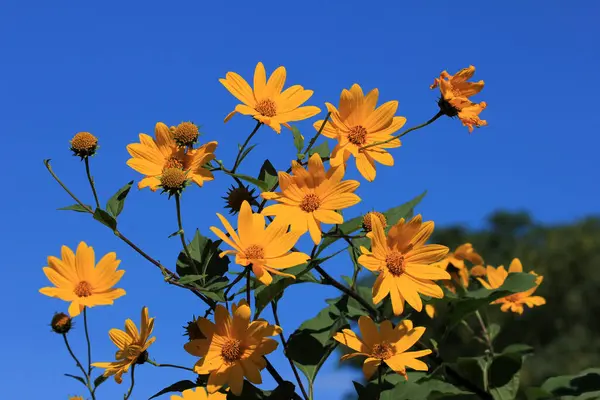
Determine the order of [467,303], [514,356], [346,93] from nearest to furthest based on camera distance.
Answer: [346,93] < [467,303] < [514,356]

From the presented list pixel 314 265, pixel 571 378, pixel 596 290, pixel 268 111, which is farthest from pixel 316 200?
pixel 596 290

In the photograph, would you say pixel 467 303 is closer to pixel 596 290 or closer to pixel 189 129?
pixel 189 129

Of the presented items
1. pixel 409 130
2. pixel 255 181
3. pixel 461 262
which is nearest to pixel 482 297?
pixel 461 262

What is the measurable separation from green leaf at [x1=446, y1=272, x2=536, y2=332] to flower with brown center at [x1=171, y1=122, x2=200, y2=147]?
1.16 metres

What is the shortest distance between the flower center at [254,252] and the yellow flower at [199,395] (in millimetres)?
392

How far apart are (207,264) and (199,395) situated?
35 cm

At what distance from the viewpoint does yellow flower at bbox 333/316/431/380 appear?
209cm

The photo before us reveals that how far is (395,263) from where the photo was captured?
6.70ft

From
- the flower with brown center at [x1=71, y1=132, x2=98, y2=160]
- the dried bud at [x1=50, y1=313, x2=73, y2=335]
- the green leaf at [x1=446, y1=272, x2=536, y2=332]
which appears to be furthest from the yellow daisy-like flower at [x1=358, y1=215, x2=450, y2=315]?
the dried bud at [x1=50, y1=313, x2=73, y2=335]

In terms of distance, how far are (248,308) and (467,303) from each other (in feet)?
3.48

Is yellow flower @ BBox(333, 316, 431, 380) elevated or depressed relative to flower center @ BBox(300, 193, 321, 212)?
depressed

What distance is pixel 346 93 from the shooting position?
6.90 feet

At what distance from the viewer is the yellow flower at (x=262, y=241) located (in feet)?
6.18

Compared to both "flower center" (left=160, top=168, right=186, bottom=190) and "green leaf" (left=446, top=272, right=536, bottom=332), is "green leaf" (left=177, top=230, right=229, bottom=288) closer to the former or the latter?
"flower center" (left=160, top=168, right=186, bottom=190)
